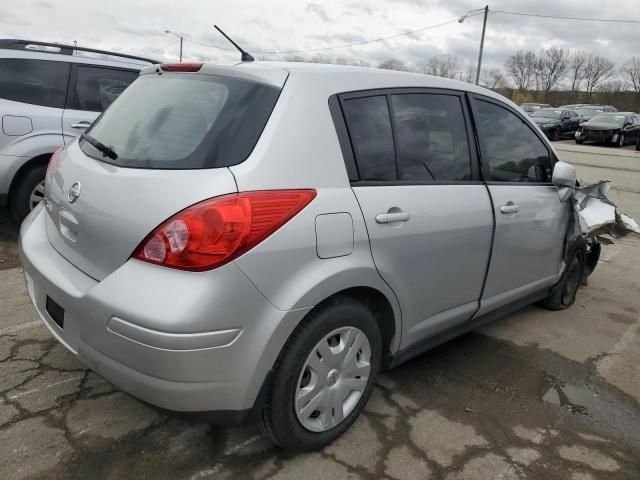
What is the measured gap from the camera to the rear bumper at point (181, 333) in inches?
73.0

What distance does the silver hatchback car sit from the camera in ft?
6.28

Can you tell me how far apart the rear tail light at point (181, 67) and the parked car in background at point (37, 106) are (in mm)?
2868

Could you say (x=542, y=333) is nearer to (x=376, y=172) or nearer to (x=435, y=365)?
(x=435, y=365)

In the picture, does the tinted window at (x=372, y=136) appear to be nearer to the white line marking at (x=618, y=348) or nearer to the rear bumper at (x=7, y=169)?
the white line marking at (x=618, y=348)

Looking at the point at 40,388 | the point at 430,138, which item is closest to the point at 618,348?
the point at 430,138

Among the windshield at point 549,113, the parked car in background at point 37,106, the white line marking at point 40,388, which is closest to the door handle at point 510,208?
the white line marking at point 40,388

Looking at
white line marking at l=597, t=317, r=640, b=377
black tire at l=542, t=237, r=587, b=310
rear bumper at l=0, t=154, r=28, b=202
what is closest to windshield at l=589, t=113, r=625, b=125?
black tire at l=542, t=237, r=587, b=310

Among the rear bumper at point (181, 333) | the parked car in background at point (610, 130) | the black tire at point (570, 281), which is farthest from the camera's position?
the parked car in background at point (610, 130)

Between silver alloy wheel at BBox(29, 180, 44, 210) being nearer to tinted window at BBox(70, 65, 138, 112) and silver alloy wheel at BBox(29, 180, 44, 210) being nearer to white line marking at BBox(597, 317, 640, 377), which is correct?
tinted window at BBox(70, 65, 138, 112)

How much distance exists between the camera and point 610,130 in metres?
23.7

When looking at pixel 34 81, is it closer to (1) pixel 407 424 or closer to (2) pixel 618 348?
(1) pixel 407 424

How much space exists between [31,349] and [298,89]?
2.22 m

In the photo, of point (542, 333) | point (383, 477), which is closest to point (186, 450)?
point (383, 477)

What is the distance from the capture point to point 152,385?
6.35ft
